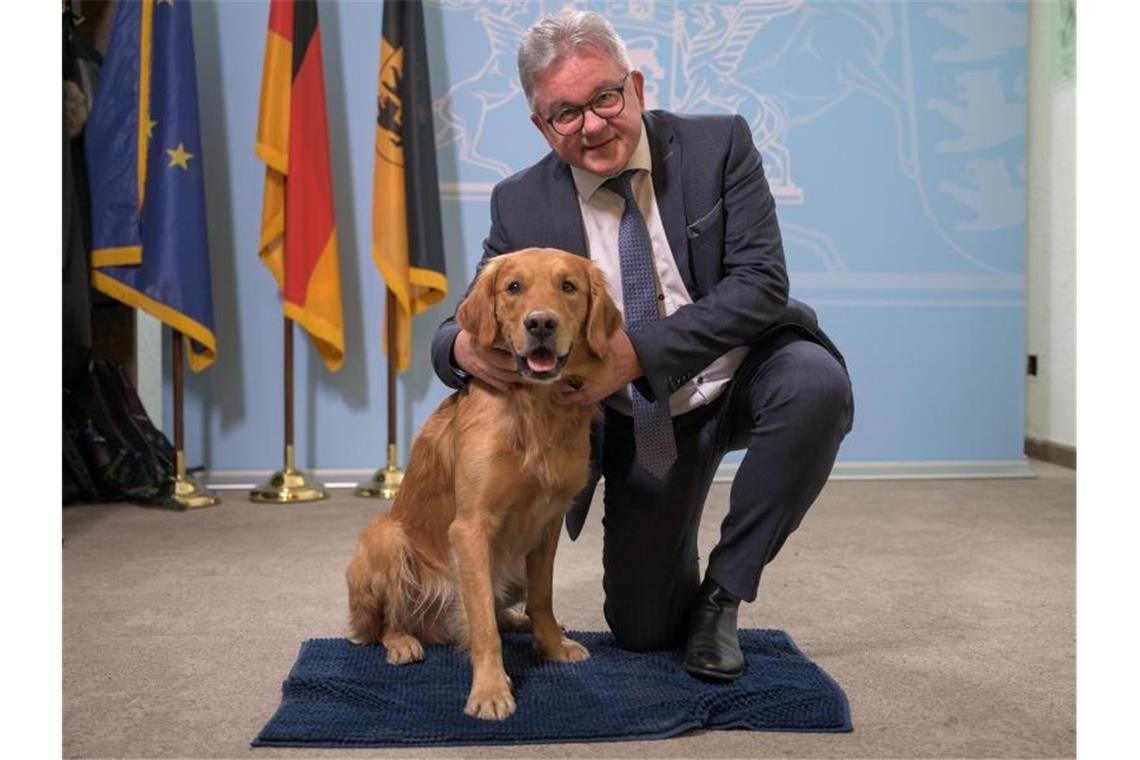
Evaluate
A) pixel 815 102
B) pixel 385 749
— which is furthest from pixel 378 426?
pixel 385 749

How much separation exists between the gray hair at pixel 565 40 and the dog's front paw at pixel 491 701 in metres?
1.08

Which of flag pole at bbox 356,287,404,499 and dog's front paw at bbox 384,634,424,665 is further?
flag pole at bbox 356,287,404,499

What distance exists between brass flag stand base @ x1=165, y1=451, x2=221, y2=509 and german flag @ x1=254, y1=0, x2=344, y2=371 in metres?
0.69

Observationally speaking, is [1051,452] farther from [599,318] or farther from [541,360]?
[541,360]

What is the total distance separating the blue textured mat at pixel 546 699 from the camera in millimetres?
1652

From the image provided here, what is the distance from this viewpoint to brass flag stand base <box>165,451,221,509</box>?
383 centimetres

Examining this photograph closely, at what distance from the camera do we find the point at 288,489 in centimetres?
402

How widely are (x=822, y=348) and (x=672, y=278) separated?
0.31m

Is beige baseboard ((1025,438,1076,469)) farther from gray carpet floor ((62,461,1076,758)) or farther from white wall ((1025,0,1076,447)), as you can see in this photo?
gray carpet floor ((62,461,1076,758))

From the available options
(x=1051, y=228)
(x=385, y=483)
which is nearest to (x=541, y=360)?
(x=385, y=483)

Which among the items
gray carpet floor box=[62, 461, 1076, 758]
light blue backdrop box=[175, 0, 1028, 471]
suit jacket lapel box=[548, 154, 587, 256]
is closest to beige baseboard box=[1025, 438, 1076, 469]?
light blue backdrop box=[175, 0, 1028, 471]

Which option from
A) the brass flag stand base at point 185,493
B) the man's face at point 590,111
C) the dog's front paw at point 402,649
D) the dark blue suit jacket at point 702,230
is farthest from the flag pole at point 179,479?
the man's face at point 590,111

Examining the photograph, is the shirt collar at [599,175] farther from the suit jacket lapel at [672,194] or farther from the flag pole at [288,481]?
the flag pole at [288,481]

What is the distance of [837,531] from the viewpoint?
11.1 feet
